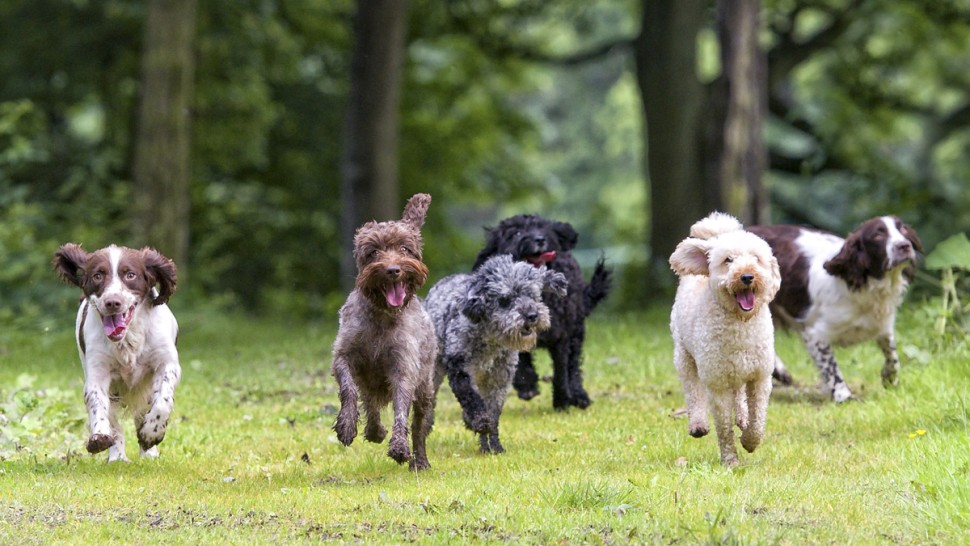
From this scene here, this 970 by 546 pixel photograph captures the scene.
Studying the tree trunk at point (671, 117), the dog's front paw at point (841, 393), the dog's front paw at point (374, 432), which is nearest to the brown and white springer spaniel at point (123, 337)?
the dog's front paw at point (374, 432)

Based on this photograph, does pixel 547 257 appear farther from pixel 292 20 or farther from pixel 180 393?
pixel 292 20

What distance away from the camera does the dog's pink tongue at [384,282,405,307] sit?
8984mm

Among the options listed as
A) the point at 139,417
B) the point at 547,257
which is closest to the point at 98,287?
the point at 139,417

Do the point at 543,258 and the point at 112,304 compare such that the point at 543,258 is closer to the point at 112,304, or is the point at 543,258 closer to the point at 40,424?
the point at 112,304

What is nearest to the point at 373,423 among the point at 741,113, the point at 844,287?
the point at 844,287

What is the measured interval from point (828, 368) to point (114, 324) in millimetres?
6289

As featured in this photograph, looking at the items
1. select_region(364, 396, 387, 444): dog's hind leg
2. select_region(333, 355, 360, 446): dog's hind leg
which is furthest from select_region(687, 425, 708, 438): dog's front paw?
select_region(333, 355, 360, 446): dog's hind leg

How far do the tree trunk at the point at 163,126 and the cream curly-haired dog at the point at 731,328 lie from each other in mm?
Answer: 12667

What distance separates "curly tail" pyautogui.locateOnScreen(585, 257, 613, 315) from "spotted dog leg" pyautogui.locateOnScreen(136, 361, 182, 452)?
4.30 m

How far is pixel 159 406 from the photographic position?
948cm

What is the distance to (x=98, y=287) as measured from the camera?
9.30 meters

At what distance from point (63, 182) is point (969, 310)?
1609 centimetres

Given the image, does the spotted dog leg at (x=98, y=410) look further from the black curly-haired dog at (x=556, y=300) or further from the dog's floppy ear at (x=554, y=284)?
the black curly-haired dog at (x=556, y=300)

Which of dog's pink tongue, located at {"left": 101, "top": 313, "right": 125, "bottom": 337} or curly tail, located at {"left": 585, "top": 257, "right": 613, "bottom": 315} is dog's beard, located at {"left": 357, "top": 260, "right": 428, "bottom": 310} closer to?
dog's pink tongue, located at {"left": 101, "top": 313, "right": 125, "bottom": 337}
